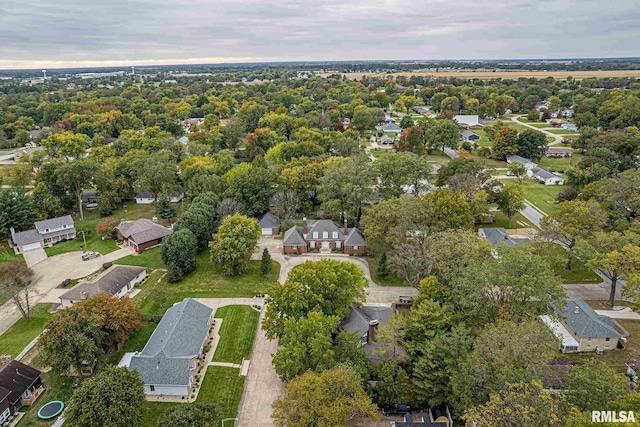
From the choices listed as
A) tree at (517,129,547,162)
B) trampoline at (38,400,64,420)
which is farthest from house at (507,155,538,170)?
trampoline at (38,400,64,420)

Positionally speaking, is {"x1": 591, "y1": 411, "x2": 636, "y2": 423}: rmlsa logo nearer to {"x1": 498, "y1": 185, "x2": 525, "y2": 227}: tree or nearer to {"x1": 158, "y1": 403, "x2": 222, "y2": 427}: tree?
{"x1": 158, "y1": 403, "x2": 222, "y2": 427}: tree

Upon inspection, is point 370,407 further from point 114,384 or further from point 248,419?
point 114,384

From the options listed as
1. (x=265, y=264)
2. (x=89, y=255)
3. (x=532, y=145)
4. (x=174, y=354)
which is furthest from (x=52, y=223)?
(x=532, y=145)

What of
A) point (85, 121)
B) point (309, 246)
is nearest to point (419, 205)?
point (309, 246)

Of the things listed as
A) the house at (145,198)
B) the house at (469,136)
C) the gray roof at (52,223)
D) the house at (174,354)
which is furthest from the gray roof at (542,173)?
the gray roof at (52,223)

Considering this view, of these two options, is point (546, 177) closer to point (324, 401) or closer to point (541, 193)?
point (541, 193)

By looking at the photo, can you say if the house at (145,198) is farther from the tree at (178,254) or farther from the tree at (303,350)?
the tree at (303,350)
